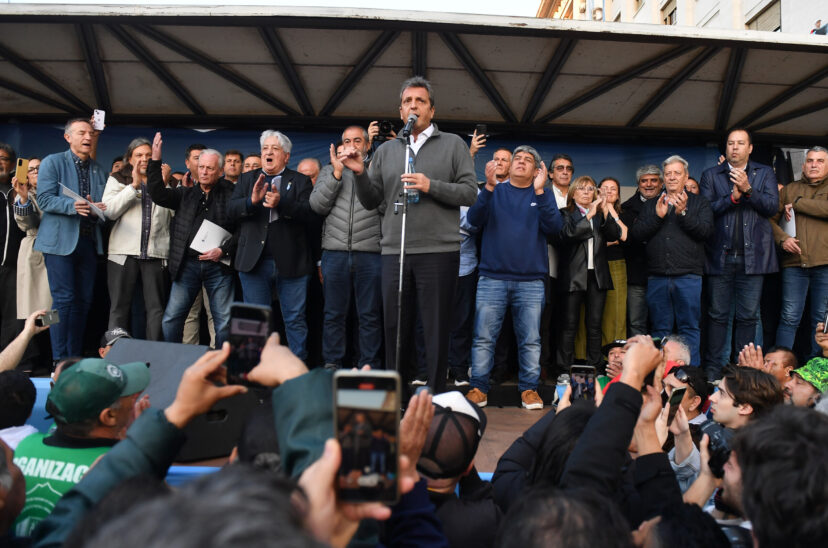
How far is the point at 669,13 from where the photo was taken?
18391 mm

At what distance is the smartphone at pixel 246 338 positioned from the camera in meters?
1.43

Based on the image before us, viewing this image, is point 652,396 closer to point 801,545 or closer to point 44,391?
point 801,545

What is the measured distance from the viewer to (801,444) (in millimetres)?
1305

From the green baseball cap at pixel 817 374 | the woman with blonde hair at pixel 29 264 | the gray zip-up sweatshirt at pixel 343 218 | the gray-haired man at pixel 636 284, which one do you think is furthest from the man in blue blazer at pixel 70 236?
the green baseball cap at pixel 817 374

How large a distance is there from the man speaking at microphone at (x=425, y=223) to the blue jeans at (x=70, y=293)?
108 inches

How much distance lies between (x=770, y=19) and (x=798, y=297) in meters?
9.57

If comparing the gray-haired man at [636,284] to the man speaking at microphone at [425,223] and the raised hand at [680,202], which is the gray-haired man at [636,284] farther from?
the man speaking at microphone at [425,223]

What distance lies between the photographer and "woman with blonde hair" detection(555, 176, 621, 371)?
5379mm

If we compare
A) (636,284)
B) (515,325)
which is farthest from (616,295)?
(515,325)

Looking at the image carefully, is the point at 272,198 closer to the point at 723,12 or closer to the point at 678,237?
the point at 678,237

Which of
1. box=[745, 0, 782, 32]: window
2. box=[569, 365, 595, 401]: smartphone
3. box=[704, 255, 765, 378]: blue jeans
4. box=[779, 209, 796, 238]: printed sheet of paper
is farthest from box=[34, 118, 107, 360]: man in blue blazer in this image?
box=[745, 0, 782, 32]: window

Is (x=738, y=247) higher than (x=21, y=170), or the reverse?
(x=21, y=170)

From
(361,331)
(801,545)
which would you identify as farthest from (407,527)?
(361,331)

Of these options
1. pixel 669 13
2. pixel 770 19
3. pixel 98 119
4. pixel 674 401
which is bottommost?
pixel 674 401
